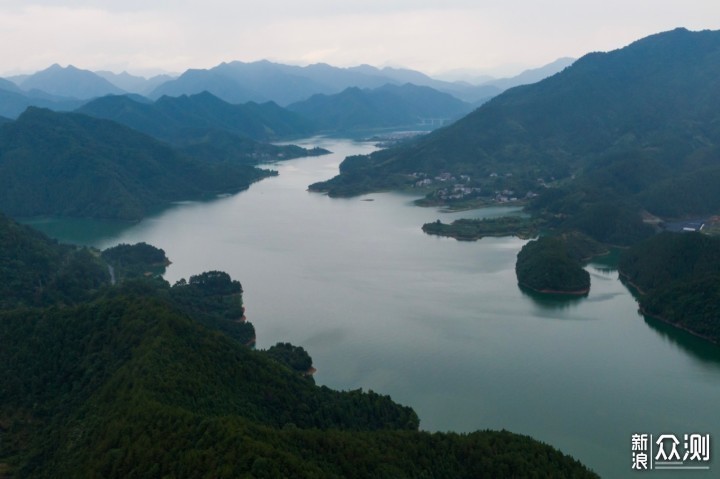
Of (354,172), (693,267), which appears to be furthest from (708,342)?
(354,172)

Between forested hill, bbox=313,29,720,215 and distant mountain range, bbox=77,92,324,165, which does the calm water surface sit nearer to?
forested hill, bbox=313,29,720,215

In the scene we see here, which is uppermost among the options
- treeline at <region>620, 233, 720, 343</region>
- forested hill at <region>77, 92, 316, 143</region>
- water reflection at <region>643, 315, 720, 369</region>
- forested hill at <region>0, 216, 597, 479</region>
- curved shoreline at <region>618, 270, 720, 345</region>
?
forested hill at <region>77, 92, 316, 143</region>

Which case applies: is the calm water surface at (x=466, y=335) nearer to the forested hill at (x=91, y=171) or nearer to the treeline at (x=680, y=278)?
the treeline at (x=680, y=278)

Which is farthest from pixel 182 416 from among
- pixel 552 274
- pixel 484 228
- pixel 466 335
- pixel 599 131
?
pixel 599 131

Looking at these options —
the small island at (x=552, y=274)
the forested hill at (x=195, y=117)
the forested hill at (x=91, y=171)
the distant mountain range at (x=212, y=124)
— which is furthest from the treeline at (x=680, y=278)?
the forested hill at (x=195, y=117)

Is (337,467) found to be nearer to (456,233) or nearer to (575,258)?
(575,258)

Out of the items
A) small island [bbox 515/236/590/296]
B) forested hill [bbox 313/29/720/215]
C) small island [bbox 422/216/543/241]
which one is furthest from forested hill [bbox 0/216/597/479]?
forested hill [bbox 313/29/720/215]
